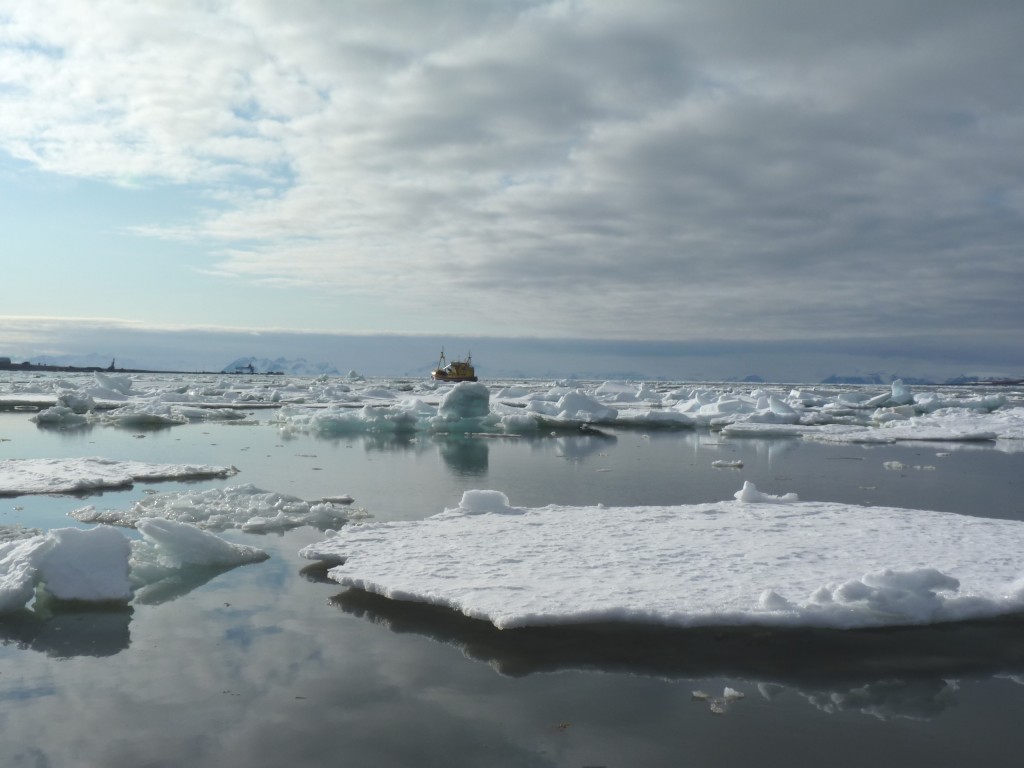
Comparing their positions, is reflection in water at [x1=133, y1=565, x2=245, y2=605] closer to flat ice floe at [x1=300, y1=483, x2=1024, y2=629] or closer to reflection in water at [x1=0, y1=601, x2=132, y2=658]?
reflection in water at [x1=0, y1=601, x2=132, y2=658]

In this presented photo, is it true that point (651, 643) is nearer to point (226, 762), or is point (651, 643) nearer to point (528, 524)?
point (226, 762)

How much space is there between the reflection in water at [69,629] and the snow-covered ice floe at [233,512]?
2.18m

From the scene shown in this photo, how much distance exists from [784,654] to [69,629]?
3.99 m

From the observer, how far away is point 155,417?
769 inches

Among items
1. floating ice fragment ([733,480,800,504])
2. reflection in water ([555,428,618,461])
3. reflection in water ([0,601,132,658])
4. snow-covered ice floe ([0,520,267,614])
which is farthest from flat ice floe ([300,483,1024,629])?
reflection in water ([555,428,618,461])

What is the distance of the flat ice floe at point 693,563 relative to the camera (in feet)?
13.9

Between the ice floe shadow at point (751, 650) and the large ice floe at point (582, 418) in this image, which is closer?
the ice floe shadow at point (751, 650)

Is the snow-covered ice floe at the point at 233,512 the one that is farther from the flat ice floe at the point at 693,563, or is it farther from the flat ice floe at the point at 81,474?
the flat ice floe at the point at 81,474

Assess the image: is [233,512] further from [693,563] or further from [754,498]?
[754,498]

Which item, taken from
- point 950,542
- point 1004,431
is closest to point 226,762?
point 950,542

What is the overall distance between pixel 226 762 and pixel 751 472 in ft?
33.4

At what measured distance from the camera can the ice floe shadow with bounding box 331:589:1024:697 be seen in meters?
3.77

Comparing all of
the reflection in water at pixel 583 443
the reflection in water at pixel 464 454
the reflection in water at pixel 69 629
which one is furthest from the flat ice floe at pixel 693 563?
the reflection in water at pixel 583 443

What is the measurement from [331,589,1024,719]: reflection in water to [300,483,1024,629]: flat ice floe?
12cm
